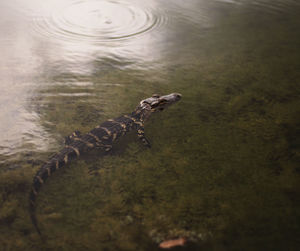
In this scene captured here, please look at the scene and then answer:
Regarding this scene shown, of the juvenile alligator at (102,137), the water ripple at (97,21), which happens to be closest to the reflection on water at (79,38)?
the water ripple at (97,21)

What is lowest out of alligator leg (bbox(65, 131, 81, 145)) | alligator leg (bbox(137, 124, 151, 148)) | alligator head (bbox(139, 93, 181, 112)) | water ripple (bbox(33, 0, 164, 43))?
alligator leg (bbox(65, 131, 81, 145))

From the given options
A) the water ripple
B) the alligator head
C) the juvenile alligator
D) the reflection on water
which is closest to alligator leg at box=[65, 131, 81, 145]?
the juvenile alligator

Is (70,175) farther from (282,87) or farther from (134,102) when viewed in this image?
(282,87)

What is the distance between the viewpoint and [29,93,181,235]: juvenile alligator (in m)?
3.05

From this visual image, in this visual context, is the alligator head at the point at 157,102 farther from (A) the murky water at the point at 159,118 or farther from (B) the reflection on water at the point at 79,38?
(B) the reflection on water at the point at 79,38

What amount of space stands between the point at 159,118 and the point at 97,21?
3644 mm

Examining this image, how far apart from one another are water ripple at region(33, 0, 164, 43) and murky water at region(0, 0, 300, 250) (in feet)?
0.14

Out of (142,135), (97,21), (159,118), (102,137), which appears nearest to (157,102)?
(159,118)

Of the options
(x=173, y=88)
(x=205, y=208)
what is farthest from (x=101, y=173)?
(x=173, y=88)

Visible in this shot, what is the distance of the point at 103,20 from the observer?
656 centimetres

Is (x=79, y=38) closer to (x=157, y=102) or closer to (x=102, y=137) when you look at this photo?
(x=157, y=102)

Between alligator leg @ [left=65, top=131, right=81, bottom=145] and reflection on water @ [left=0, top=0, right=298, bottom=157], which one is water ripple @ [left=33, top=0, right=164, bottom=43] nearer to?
reflection on water @ [left=0, top=0, right=298, bottom=157]

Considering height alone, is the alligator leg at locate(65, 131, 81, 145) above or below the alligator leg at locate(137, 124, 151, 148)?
below

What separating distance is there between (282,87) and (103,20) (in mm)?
4392
